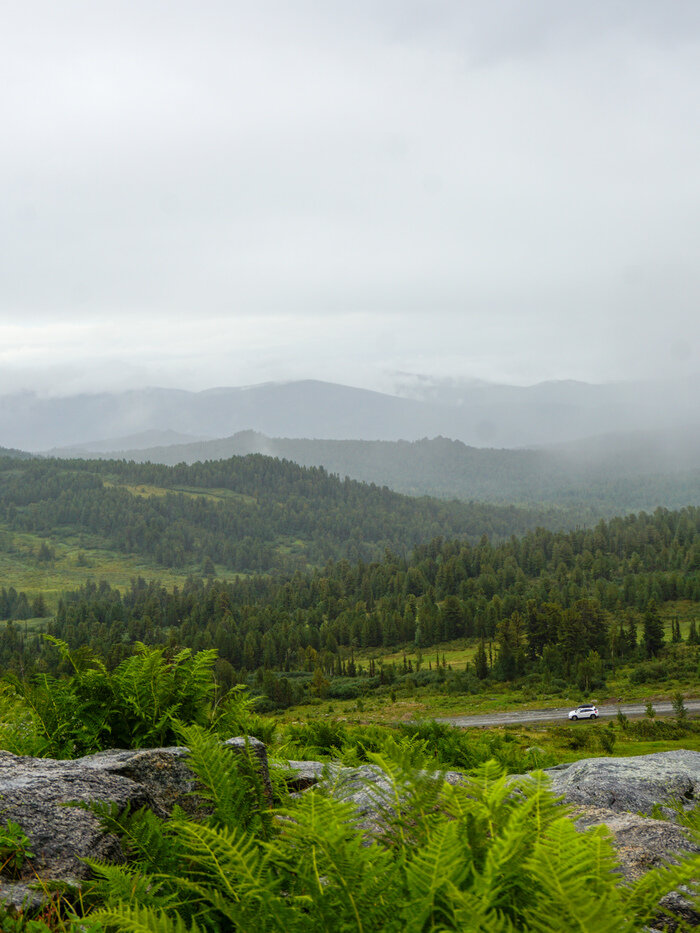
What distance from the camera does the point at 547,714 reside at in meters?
75.8

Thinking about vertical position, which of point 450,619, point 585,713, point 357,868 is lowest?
point 450,619

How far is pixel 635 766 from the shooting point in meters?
10.8

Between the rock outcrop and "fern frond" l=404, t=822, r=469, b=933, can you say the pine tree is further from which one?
"fern frond" l=404, t=822, r=469, b=933

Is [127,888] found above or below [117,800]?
above

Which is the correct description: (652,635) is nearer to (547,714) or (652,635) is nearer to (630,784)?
(547,714)

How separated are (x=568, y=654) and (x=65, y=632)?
119 metres

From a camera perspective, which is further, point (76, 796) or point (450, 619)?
point (450, 619)

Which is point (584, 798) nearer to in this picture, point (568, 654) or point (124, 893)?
point (124, 893)

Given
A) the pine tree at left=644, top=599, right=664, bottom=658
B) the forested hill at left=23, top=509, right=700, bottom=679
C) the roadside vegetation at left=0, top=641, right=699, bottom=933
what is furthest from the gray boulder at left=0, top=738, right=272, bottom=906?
the pine tree at left=644, top=599, right=664, bottom=658

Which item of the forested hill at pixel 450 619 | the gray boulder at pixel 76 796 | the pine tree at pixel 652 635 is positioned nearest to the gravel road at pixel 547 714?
the forested hill at pixel 450 619

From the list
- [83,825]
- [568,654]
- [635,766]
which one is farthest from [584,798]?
[568,654]

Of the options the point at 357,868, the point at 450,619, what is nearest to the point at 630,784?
the point at 357,868

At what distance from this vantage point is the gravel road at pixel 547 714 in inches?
2793

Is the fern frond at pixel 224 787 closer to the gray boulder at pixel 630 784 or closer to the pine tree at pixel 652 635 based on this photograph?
the gray boulder at pixel 630 784
